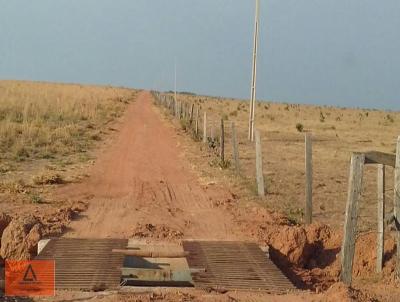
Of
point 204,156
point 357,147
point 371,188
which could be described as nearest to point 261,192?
point 371,188

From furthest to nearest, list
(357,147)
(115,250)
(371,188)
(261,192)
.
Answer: (357,147) → (371,188) → (261,192) → (115,250)

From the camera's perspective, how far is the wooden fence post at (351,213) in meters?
7.35

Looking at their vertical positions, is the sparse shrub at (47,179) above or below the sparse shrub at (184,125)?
below

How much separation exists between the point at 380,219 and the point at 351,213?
31.0 inches

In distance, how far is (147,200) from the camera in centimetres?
1208

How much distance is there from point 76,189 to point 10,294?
649 centimetres

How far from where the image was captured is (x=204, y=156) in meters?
19.3

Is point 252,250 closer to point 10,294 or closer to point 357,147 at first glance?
point 10,294

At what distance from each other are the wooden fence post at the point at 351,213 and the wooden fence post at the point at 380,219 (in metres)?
0.64

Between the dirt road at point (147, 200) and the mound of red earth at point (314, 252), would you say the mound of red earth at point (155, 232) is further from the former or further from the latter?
the mound of red earth at point (314, 252)

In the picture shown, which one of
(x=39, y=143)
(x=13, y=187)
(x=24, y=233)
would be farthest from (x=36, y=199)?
(x=39, y=143)

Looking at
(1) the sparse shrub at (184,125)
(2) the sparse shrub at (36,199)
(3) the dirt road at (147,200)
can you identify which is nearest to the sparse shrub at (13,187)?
(2) the sparse shrub at (36,199)

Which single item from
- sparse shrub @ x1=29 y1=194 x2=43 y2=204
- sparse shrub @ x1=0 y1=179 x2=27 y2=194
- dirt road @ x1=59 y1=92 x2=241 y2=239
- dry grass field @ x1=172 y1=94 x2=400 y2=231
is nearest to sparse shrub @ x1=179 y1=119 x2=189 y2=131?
dry grass field @ x1=172 y1=94 x2=400 y2=231

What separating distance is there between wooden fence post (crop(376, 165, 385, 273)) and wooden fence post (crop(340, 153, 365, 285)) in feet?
2.09
